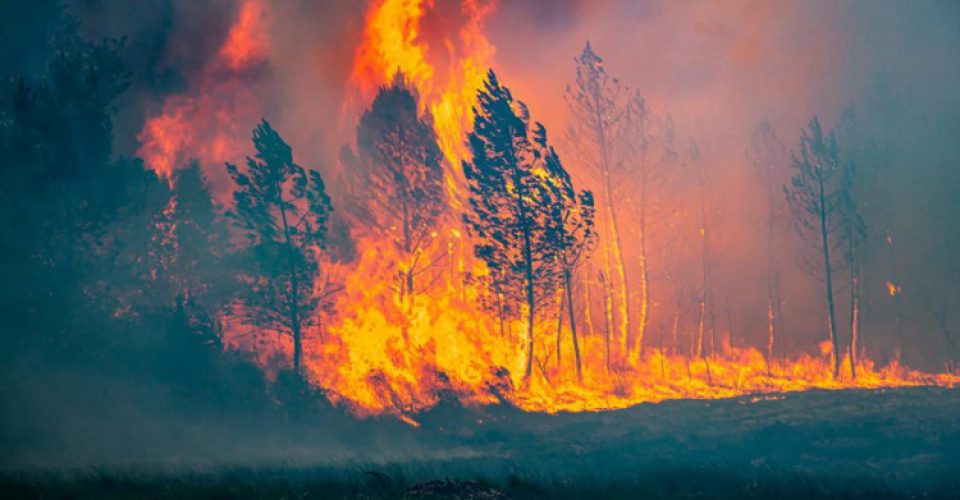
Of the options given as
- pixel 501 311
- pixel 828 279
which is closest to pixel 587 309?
pixel 501 311

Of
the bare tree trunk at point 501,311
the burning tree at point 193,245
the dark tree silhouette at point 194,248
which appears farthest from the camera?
the bare tree trunk at point 501,311

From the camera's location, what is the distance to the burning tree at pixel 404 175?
154 feet

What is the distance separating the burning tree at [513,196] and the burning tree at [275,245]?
9.59 meters

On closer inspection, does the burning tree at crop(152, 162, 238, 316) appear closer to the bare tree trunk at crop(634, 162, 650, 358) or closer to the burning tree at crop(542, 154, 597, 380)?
the burning tree at crop(542, 154, 597, 380)

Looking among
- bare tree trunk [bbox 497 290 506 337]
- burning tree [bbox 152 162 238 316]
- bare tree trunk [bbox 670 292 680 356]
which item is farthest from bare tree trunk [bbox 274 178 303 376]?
bare tree trunk [bbox 670 292 680 356]

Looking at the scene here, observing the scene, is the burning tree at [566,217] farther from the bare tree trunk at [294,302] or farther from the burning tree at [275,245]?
the bare tree trunk at [294,302]

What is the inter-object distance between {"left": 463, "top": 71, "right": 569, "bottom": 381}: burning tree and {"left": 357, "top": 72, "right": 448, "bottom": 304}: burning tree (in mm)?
4086

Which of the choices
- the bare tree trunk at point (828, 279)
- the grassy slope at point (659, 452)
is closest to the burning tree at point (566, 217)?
the grassy slope at point (659, 452)

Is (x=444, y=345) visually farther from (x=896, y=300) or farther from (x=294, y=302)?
(x=896, y=300)

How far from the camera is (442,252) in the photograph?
165 feet

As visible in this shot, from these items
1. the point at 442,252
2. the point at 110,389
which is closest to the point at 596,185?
the point at 442,252

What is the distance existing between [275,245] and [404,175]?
10.2m

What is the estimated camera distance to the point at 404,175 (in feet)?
154

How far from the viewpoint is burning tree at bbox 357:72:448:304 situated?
154ft
